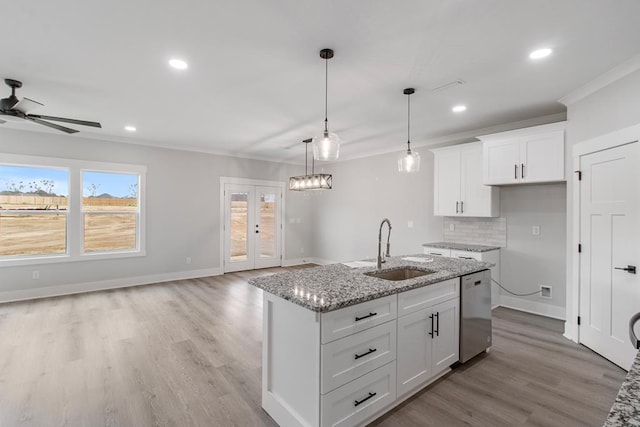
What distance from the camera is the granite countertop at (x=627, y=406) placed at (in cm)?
71

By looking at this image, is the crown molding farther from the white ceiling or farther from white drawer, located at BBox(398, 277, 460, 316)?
white drawer, located at BBox(398, 277, 460, 316)

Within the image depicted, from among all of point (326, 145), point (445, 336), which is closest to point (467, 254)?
point (445, 336)

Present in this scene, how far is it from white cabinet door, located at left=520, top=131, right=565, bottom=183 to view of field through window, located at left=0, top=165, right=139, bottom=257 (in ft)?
20.9

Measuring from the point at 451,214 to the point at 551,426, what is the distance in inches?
128

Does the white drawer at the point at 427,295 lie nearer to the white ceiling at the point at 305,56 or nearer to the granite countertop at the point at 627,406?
the granite countertop at the point at 627,406

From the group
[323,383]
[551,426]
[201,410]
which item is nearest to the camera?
[323,383]

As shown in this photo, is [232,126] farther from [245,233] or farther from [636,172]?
[636,172]

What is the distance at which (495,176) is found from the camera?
4.22m

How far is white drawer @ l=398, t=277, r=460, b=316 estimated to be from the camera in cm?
222

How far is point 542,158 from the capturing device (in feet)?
12.5

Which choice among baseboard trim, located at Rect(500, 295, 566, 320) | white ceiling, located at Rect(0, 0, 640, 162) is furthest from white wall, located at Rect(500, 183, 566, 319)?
white ceiling, located at Rect(0, 0, 640, 162)

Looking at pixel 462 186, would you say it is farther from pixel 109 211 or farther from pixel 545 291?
pixel 109 211

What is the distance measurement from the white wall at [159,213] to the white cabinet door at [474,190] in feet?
14.6

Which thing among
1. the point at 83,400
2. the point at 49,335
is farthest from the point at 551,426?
the point at 49,335
